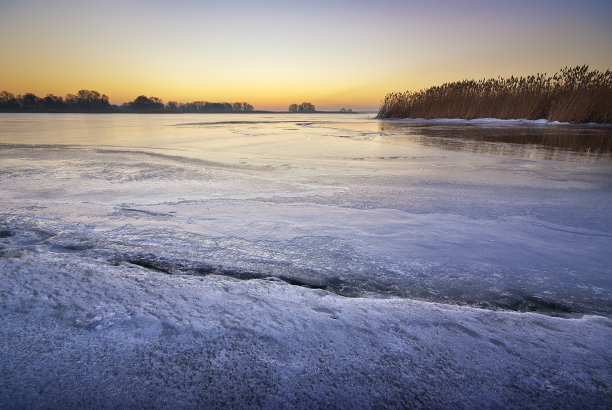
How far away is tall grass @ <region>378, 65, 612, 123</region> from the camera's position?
14.6m

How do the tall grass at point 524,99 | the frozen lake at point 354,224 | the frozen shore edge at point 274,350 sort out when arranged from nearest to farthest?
1. the frozen shore edge at point 274,350
2. the frozen lake at point 354,224
3. the tall grass at point 524,99

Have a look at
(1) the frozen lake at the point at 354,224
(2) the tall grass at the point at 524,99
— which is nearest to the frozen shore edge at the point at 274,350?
(1) the frozen lake at the point at 354,224

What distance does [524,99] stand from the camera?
1741cm

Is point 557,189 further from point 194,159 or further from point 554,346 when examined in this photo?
point 194,159

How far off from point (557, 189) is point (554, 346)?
2993 mm

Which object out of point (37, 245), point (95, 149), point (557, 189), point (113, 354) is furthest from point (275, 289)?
point (95, 149)

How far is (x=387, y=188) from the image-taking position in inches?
132

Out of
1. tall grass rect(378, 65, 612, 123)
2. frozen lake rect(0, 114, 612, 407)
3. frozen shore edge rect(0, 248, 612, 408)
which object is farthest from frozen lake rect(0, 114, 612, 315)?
tall grass rect(378, 65, 612, 123)

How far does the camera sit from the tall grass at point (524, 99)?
1455cm

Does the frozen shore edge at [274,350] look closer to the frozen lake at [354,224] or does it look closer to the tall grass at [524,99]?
the frozen lake at [354,224]

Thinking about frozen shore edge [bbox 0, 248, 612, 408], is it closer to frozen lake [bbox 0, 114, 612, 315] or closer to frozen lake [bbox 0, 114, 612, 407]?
frozen lake [bbox 0, 114, 612, 407]

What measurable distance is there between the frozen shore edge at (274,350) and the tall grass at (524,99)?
1917cm

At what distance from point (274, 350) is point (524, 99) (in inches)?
854

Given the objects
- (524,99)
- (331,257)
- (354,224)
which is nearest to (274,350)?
(331,257)
